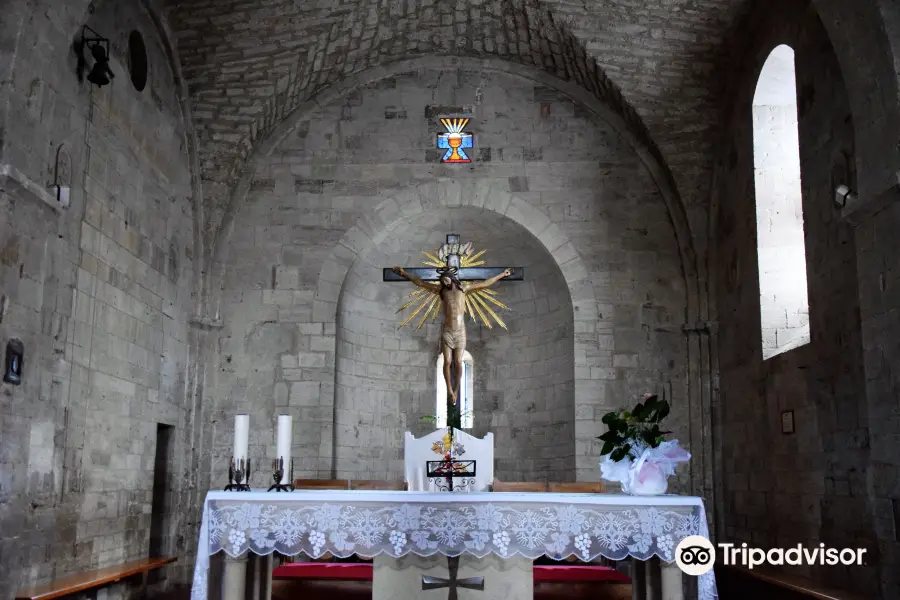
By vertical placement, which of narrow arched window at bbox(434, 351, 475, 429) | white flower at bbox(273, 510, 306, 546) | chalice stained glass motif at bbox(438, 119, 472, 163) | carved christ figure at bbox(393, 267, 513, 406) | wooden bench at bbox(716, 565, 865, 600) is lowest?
wooden bench at bbox(716, 565, 865, 600)

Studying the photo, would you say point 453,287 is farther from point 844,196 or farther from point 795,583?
point 795,583

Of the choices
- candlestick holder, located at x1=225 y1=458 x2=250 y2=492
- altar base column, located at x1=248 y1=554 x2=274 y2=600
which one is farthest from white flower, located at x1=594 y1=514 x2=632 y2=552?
altar base column, located at x1=248 y1=554 x2=274 y2=600

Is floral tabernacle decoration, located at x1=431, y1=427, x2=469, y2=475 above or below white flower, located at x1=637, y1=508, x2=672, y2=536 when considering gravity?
above

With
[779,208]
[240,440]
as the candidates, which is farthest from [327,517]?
[779,208]

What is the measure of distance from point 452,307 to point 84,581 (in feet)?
13.5

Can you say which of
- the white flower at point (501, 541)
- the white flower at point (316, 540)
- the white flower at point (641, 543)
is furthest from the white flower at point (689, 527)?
→ the white flower at point (316, 540)

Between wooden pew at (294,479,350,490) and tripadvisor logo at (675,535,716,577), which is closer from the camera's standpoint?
tripadvisor logo at (675,535,716,577)

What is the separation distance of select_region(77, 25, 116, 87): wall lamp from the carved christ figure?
3327mm

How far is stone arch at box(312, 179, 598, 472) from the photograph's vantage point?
11156 millimetres

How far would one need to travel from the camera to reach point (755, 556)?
916 cm

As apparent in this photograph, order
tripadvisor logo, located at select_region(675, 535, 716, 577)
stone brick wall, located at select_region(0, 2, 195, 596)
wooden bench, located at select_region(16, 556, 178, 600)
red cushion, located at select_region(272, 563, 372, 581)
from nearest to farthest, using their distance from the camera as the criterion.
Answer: tripadvisor logo, located at select_region(675, 535, 716, 577) < wooden bench, located at select_region(16, 556, 178, 600) < stone brick wall, located at select_region(0, 2, 195, 596) < red cushion, located at select_region(272, 563, 372, 581)

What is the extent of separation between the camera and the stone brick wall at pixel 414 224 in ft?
35.8

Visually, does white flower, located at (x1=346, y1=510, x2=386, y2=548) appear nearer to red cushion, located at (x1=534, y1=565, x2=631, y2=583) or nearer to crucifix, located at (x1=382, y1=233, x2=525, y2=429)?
red cushion, located at (x1=534, y1=565, x2=631, y2=583)

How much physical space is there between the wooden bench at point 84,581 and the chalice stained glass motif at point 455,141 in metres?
5.92
